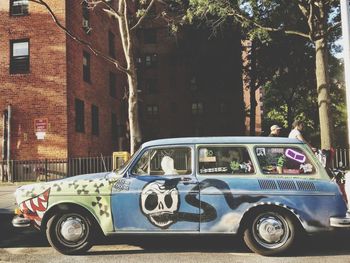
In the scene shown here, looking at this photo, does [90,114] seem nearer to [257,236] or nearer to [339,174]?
[339,174]

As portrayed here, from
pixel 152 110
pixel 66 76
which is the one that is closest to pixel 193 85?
pixel 152 110

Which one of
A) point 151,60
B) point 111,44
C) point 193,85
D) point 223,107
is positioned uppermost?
point 151,60

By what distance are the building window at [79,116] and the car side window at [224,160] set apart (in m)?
14.9

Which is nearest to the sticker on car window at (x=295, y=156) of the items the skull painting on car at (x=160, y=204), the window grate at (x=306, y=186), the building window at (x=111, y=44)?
the window grate at (x=306, y=186)

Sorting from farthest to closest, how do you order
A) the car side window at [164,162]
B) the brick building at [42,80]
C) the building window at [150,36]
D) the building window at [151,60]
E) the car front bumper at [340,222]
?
the building window at [151,60]
the building window at [150,36]
the brick building at [42,80]
the car side window at [164,162]
the car front bumper at [340,222]

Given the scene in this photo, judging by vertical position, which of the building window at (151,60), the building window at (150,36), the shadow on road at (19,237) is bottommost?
the shadow on road at (19,237)

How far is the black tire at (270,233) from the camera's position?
240 inches

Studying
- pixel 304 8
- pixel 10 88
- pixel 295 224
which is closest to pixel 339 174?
pixel 295 224

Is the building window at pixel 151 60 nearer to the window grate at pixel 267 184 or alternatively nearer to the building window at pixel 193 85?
the building window at pixel 193 85

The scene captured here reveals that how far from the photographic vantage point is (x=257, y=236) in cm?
619

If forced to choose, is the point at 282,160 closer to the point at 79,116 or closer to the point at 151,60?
the point at 79,116

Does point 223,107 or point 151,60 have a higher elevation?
point 151,60

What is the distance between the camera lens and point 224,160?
6.34 m

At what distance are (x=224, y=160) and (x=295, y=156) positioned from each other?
1023mm
